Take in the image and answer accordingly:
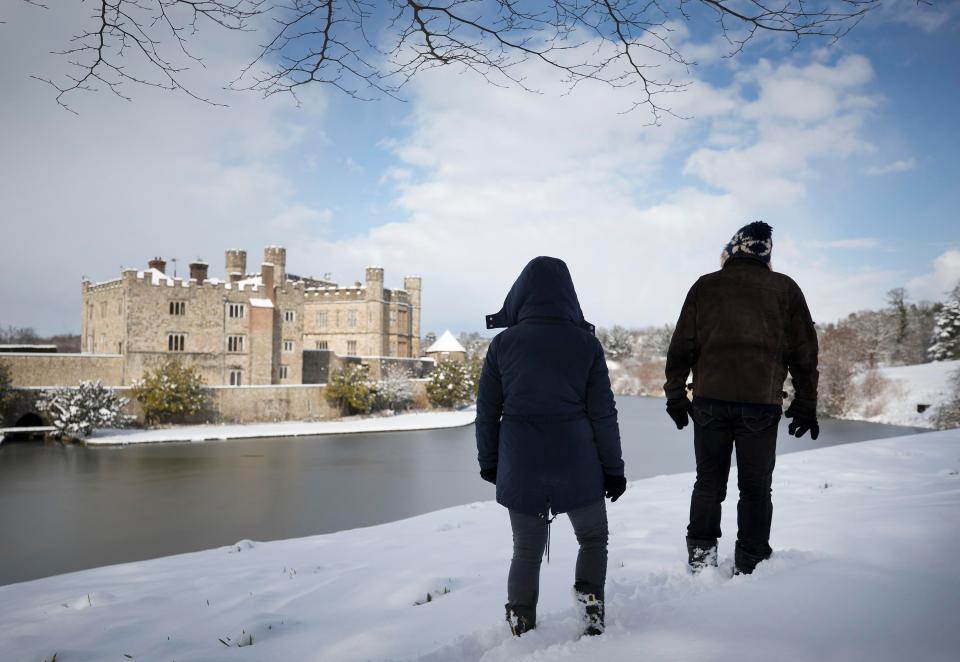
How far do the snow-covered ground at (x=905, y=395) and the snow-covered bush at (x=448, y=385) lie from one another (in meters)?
24.2

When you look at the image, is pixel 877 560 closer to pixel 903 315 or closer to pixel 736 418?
pixel 736 418

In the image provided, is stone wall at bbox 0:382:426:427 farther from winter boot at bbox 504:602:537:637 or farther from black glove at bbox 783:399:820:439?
black glove at bbox 783:399:820:439

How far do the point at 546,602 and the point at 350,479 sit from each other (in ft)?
54.4

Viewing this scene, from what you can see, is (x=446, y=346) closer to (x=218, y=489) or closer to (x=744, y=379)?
(x=218, y=489)

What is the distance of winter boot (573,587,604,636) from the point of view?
2314mm

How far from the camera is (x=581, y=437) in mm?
2465

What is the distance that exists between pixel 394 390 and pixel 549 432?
3564 centimetres

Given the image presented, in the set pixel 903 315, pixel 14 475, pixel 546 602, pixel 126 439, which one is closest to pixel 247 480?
pixel 14 475

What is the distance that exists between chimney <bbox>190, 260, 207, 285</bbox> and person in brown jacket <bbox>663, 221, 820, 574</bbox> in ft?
108

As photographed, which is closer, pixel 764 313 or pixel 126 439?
pixel 764 313

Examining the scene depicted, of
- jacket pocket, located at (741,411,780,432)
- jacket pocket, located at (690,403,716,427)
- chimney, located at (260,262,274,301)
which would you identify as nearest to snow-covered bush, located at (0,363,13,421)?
chimney, located at (260,262,274,301)

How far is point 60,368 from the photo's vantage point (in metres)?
27.4

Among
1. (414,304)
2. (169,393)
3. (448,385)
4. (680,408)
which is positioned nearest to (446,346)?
(414,304)

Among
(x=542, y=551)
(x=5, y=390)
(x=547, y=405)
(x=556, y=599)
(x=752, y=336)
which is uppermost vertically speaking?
(x=752, y=336)
